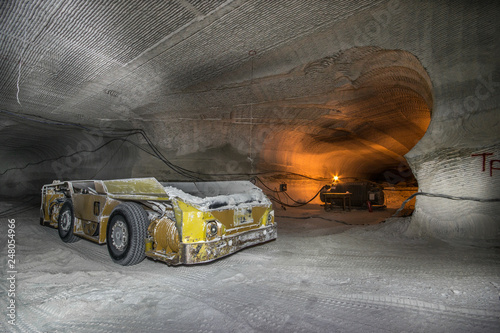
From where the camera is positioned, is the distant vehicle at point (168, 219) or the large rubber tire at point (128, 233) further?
the large rubber tire at point (128, 233)

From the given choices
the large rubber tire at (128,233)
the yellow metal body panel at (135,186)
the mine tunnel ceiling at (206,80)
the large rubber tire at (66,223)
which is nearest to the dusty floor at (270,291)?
the large rubber tire at (128,233)

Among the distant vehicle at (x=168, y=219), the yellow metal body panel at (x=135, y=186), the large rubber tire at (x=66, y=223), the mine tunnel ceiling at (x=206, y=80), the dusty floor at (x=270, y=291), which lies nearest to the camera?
the dusty floor at (x=270, y=291)

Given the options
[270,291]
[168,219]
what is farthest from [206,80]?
[270,291]

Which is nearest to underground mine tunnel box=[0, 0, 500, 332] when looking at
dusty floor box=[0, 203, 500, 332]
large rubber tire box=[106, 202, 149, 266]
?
dusty floor box=[0, 203, 500, 332]

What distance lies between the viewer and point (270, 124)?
11.6 metres

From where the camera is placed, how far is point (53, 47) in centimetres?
610

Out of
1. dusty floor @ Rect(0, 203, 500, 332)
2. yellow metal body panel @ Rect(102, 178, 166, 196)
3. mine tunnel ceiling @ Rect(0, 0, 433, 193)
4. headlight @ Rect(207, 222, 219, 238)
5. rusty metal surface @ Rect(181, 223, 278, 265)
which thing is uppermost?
mine tunnel ceiling @ Rect(0, 0, 433, 193)

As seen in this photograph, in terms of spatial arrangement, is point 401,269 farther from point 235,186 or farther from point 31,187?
point 31,187

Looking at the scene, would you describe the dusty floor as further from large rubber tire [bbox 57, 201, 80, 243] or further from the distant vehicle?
large rubber tire [bbox 57, 201, 80, 243]

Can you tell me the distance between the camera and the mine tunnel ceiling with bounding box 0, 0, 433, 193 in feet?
17.8

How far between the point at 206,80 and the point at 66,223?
5150 millimetres

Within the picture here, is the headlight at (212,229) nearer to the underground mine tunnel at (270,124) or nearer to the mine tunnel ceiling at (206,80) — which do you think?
the underground mine tunnel at (270,124)

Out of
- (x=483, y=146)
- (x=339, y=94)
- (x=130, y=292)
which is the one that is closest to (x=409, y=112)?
(x=339, y=94)

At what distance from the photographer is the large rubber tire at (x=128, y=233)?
155 inches
